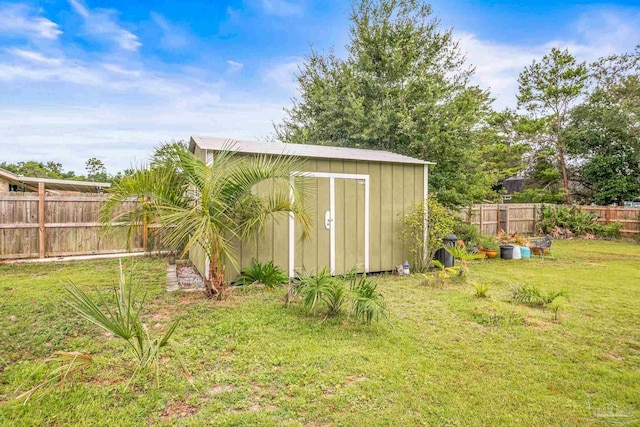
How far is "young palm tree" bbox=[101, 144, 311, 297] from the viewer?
3.95 metres

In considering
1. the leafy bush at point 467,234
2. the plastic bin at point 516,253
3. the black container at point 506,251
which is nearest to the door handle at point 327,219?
the leafy bush at point 467,234

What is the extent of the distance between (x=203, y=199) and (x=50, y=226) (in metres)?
5.48

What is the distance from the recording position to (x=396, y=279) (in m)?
5.98

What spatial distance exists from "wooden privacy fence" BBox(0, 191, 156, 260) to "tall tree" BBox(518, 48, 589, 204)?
18645mm

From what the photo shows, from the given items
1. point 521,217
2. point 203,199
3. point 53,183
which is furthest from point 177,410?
point 521,217

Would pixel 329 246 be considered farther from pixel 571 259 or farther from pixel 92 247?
pixel 571 259

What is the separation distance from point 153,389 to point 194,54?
9.28 meters

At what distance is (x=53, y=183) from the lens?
10297 millimetres

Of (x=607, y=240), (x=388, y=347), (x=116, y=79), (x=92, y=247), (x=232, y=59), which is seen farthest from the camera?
(x=607, y=240)

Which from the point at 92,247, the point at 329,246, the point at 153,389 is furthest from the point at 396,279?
the point at 92,247

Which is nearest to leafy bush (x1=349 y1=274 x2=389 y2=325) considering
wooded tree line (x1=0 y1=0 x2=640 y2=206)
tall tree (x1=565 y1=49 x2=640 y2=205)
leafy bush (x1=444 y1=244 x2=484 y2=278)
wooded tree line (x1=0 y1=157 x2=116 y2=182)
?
leafy bush (x1=444 y1=244 x2=484 y2=278)

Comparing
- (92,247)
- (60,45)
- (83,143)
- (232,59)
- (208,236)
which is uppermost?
(232,59)

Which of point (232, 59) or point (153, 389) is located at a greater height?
point (232, 59)

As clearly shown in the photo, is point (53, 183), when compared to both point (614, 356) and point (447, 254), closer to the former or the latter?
point (447, 254)
